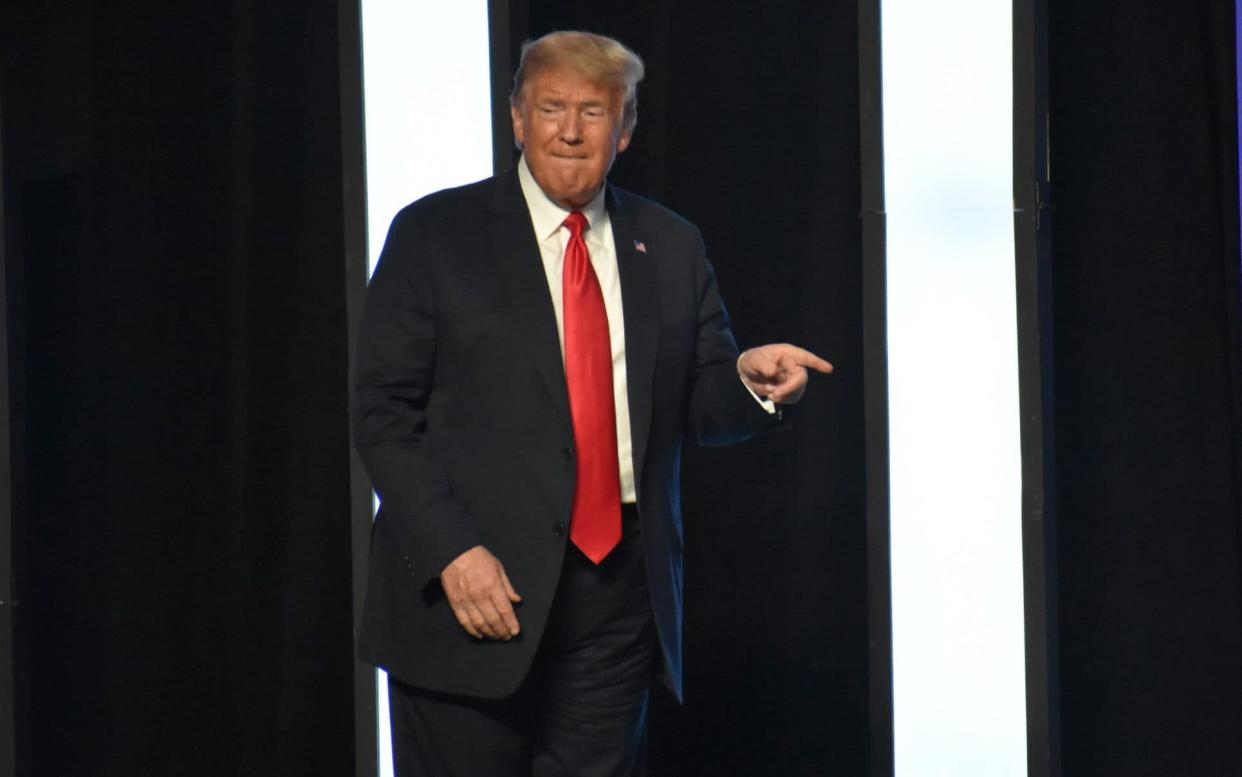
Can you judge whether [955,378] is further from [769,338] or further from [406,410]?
[406,410]

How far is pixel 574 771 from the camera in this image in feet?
5.67

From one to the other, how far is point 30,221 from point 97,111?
0.82 ft

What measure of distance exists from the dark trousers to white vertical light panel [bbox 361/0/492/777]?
2.52 feet

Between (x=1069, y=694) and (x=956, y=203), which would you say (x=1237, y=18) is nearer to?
(x=956, y=203)

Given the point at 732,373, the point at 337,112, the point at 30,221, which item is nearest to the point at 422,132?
the point at 337,112

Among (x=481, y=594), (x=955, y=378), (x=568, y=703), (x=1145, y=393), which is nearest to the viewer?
(x=481, y=594)

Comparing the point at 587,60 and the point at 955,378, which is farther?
the point at 955,378

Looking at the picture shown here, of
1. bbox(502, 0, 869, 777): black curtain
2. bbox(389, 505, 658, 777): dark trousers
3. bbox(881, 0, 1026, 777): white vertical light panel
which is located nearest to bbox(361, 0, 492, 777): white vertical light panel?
bbox(502, 0, 869, 777): black curtain

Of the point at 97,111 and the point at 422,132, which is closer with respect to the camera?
the point at 422,132

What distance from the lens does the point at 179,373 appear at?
108 inches

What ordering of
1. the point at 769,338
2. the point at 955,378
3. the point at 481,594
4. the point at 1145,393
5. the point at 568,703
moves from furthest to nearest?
the point at 769,338 → the point at 1145,393 → the point at 955,378 → the point at 568,703 → the point at 481,594

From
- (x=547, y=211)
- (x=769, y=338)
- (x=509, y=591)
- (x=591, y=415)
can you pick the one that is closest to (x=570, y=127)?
(x=547, y=211)

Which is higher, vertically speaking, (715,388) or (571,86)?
(571,86)

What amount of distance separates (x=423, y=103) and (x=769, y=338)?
0.81 metres
